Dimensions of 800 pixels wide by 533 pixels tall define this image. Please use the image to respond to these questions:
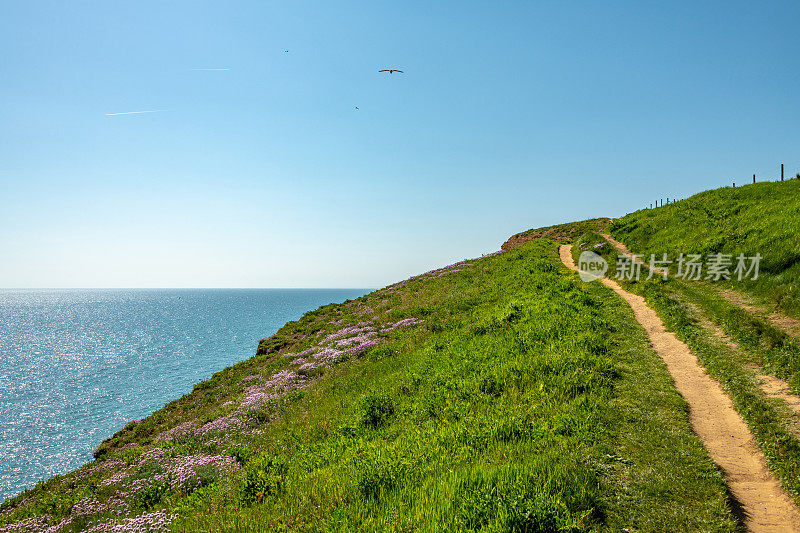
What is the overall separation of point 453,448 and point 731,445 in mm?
5635

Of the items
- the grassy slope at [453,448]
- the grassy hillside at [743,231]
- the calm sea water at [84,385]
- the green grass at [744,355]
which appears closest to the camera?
the grassy slope at [453,448]

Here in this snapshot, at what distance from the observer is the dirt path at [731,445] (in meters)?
5.21

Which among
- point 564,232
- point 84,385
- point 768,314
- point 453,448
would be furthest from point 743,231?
point 84,385

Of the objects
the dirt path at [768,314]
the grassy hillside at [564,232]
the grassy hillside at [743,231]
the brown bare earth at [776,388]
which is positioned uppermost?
the grassy hillside at [564,232]

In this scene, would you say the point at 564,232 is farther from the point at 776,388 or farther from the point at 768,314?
the point at 776,388

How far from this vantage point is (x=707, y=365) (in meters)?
10.7

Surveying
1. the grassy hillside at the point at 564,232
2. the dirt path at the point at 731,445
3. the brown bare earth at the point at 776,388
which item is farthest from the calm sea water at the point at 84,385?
the grassy hillside at the point at 564,232

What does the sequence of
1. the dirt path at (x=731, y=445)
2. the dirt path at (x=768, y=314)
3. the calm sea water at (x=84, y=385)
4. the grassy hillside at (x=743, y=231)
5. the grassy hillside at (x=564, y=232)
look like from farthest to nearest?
1. the grassy hillside at (x=564, y=232)
2. the calm sea water at (x=84, y=385)
3. the grassy hillside at (x=743, y=231)
4. the dirt path at (x=768, y=314)
5. the dirt path at (x=731, y=445)

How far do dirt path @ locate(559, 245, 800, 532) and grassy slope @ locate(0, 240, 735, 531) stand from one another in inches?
15.0

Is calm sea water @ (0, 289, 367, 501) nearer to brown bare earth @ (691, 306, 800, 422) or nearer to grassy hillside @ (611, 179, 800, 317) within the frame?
brown bare earth @ (691, 306, 800, 422)

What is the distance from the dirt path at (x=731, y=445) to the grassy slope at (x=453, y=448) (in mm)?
381

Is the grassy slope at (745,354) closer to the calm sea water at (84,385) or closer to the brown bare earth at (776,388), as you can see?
the brown bare earth at (776,388)

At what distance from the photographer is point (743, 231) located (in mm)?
19578

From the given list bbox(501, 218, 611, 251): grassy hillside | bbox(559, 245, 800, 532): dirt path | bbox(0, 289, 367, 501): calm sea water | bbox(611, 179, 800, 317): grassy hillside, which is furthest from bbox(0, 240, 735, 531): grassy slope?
bbox(501, 218, 611, 251): grassy hillside
